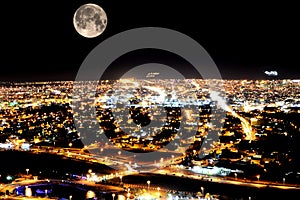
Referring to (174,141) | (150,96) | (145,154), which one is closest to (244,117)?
(174,141)

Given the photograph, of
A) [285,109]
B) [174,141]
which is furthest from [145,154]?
[285,109]

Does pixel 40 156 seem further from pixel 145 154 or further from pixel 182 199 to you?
pixel 182 199

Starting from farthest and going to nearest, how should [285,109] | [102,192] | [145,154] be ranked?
[285,109] → [145,154] → [102,192]

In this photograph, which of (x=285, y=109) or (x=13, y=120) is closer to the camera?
(x=13, y=120)

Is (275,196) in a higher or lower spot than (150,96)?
lower

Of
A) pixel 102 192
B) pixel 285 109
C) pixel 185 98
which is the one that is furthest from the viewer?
pixel 185 98

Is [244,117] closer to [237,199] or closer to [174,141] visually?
[174,141]
